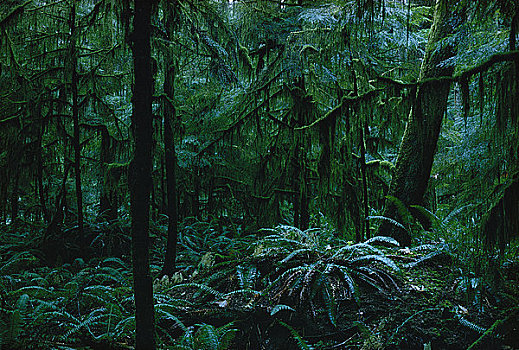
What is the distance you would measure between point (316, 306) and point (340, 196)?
2.66 meters

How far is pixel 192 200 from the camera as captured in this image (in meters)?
11.0

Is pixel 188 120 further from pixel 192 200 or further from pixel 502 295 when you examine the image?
pixel 502 295

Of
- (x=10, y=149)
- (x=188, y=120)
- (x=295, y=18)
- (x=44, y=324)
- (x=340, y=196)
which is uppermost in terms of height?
(x=295, y=18)

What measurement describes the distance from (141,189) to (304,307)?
2201mm

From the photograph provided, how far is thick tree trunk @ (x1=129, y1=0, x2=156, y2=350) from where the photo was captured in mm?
2549

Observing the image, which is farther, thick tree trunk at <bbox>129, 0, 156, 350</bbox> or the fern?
the fern

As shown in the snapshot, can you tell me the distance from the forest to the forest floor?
2cm

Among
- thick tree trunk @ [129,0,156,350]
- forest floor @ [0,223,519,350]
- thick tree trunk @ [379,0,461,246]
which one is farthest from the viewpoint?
thick tree trunk @ [379,0,461,246]

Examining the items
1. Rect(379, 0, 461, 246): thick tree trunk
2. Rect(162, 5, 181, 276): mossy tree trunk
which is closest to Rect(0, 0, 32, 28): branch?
Rect(162, 5, 181, 276): mossy tree trunk

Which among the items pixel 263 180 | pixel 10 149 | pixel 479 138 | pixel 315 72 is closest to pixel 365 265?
pixel 479 138

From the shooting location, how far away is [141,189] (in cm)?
257

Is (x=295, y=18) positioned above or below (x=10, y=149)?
above

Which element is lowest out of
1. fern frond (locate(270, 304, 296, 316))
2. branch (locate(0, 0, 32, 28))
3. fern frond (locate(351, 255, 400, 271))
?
fern frond (locate(270, 304, 296, 316))

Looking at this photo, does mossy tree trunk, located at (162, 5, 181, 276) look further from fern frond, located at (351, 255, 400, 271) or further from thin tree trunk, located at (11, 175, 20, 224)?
thin tree trunk, located at (11, 175, 20, 224)
